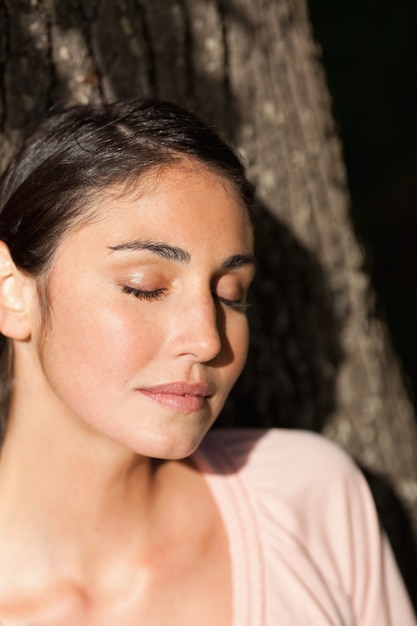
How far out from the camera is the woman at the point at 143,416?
1.86m

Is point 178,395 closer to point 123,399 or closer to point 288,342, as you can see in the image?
point 123,399

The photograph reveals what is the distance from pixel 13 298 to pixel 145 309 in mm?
312

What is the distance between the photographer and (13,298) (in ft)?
6.46

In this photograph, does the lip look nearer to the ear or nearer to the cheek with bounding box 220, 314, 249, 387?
the cheek with bounding box 220, 314, 249, 387

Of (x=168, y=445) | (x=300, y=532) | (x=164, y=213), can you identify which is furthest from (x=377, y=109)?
(x=168, y=445)

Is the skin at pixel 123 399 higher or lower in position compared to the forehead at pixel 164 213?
lower

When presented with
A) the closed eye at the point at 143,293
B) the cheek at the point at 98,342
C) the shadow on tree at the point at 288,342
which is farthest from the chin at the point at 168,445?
the shadow on tree at the point at 288,342

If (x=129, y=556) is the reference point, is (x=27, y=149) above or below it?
above

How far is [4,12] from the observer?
2203mm

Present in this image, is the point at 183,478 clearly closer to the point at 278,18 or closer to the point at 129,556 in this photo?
the point at 129,556

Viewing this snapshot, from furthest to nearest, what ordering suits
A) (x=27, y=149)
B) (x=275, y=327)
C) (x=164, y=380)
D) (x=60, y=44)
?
1. (x=275, y=327)
2. (x=60, y=44)
3. (x=27, y=149)
4. (x=164, y=380)

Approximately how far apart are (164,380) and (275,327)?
904mm

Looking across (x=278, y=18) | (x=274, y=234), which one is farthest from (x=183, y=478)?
(x=278, y=18)

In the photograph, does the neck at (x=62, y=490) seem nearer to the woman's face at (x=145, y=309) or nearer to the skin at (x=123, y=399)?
the skin at (x=123, y=399)
